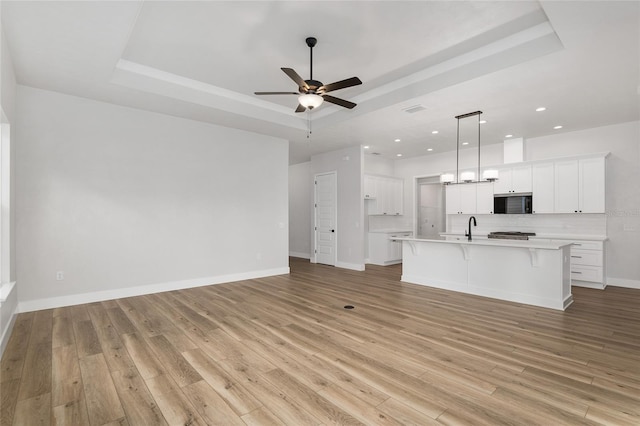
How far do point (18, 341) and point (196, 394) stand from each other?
92.7 inches

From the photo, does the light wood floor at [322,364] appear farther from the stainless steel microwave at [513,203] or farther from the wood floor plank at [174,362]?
the stainless steel microwave at [513,203]

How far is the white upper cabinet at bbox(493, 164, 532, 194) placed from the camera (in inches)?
262

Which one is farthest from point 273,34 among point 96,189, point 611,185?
point 611,185

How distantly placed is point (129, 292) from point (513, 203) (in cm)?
759

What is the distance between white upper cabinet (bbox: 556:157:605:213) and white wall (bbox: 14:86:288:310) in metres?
5.84

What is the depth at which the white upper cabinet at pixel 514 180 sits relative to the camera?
21.8ft

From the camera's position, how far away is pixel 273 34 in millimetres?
3527

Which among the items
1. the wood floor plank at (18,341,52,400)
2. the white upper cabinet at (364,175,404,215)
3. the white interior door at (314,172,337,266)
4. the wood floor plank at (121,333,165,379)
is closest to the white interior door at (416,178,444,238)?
the white upper cabinet at (364,175,404,215)

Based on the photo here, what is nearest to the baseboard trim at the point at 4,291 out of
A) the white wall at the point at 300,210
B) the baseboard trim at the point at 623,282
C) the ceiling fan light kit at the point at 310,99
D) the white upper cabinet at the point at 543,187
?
the ceiling fan light kit at the point at 310,99

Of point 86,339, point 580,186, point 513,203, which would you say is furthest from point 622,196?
point 86,339

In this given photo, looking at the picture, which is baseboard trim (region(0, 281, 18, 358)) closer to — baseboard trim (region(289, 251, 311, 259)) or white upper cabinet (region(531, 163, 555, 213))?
baseboard trim (region(289, 251, 311, 259))

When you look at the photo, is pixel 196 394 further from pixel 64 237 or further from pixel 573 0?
pixel 573 0

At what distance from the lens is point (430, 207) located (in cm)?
903

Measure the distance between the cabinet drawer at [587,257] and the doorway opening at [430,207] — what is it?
10.5 feet
